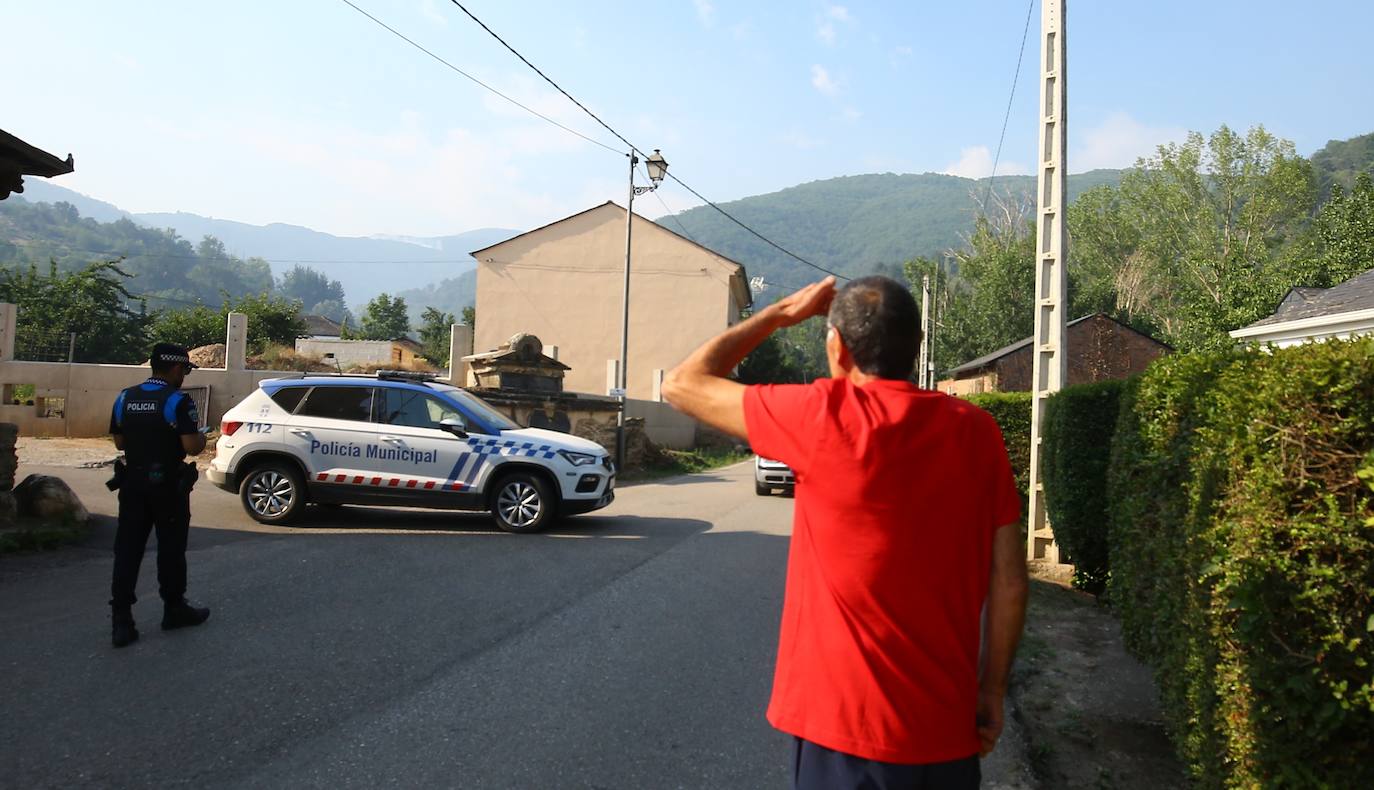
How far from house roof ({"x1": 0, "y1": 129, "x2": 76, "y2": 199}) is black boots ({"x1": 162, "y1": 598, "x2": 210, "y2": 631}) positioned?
461 centimetres

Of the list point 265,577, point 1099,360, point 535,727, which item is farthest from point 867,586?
point 1099,360

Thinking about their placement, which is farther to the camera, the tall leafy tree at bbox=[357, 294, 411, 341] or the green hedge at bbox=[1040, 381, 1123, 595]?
the tall leafy tree at bbox=[357, 294, 411, 341]

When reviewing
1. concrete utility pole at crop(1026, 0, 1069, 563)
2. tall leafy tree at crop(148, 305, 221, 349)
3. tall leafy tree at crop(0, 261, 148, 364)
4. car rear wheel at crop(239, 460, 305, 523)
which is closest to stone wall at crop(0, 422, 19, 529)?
car rear wheel at crop(239, 460, 305, 523)

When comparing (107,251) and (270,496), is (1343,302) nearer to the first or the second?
(270,496)

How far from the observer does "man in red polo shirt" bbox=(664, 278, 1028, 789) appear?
1985mm

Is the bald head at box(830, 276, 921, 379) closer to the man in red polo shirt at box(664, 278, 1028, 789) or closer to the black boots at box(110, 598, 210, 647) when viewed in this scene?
the man in red polo shirt at box(664, 278, 1028, 789)

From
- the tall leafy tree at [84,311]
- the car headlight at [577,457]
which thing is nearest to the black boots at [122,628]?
the car headlight at [577,457]

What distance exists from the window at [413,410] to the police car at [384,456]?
12 mm

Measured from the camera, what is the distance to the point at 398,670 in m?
5.46

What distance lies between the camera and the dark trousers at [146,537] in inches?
230

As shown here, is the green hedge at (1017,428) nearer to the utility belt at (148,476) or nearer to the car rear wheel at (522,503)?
the car rear wheel at (522,503)

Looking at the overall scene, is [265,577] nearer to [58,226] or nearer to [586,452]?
[586,452]

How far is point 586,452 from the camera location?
11.3m

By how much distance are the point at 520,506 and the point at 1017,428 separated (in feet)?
23.8
